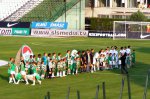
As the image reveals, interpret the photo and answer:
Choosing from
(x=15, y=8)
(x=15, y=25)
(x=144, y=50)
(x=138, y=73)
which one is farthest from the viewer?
(x=15, y=8)

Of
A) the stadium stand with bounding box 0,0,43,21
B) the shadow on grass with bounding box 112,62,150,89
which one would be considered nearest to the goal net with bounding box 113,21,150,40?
the stadium stand with bounding box 0,0,43,21

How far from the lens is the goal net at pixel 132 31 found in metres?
85.6

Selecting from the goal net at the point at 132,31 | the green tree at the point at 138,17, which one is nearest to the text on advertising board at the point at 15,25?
the goal net at the point at 132,31

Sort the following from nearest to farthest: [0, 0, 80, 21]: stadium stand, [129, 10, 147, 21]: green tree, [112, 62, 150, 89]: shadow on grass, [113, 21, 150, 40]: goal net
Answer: [112, 62, 150, 89]: shadow on grass → [113, 21, 150, 40]: goal net → [129, 10, 147, 21]: green tree → [0, 0, 80, 21]: stadium stand

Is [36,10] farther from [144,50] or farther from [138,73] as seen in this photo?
[138,73]

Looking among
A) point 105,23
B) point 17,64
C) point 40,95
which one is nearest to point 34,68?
point 17,64

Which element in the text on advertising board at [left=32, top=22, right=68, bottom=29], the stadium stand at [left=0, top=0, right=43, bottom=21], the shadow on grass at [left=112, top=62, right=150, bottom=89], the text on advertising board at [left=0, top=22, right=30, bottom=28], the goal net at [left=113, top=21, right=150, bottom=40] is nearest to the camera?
the shadow on grass at [left=112, top=62, right=150, bottom=89]

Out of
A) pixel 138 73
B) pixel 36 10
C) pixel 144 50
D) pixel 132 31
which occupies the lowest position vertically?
pixel 138 73

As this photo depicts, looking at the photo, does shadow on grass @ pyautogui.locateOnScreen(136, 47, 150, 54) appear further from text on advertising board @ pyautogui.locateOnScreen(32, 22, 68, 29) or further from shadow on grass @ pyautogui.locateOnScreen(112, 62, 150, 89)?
text on advertising board @ pyautogui.locateOnScreen(32, 22, 68, 29)

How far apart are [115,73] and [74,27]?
6464 centimetres

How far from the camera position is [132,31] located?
A: 87000 millimetres

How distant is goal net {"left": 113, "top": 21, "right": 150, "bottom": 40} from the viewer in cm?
8556

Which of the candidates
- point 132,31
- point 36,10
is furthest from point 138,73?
point 36,10

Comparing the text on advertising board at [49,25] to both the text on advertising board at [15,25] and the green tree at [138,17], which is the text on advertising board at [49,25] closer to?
the text on advertising board at [15,25]
